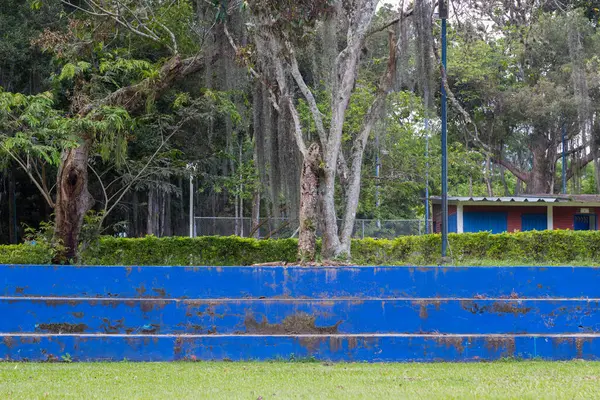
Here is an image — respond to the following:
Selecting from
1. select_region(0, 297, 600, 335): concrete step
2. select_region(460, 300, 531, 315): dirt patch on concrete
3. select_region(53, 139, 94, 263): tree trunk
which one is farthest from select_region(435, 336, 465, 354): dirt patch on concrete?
select_region(53, 139, 94, 263): tree trunk

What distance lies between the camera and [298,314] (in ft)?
35.9

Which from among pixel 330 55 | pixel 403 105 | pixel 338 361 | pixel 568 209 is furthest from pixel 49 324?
pixel 568 209

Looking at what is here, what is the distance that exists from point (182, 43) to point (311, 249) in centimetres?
723

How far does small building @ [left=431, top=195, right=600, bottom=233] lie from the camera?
88.8 feet

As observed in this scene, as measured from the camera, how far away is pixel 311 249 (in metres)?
16.2

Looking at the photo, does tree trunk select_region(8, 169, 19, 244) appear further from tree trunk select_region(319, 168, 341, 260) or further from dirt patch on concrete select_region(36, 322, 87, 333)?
dirt patch on concrete select_region(36, 322, 87, 333)

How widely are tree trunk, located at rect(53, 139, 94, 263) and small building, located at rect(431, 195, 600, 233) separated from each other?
14408mm

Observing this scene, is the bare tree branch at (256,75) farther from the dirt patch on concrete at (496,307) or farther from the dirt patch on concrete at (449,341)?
the dirt patch on concrete at (449,341)

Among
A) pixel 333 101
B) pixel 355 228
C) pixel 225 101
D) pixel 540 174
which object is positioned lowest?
pixel 355 228

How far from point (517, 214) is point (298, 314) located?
1862cm

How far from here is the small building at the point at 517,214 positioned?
27.1 m

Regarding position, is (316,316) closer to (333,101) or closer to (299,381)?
(299,381)

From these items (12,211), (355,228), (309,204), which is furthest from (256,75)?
(12,211)

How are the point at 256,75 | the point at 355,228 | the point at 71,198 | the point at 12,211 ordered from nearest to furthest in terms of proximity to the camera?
the point at 71,198, the point at 256,75, the point at 12,211, the point at 355,228
